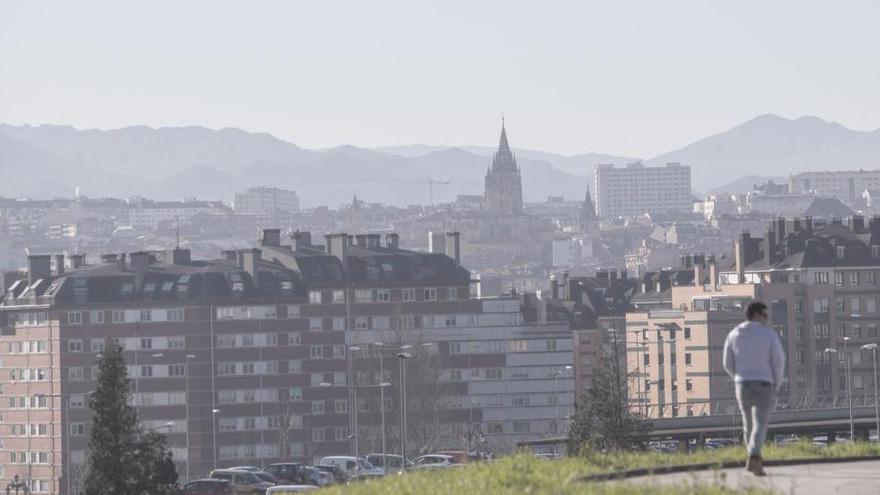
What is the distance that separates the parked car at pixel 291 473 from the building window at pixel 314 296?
61.2 metres

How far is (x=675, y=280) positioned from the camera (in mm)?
197250

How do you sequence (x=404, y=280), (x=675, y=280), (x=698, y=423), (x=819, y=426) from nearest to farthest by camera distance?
(x=819, y=426) → (x=698, y=423) → (x=404, y=280) → (x=675, y=280)

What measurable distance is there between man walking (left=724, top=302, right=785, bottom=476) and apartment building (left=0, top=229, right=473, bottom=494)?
123 metres

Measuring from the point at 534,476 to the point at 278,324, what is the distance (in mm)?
133442

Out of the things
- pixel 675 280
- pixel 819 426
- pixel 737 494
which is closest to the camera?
pixel 737 494

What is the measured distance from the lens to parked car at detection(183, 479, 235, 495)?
286 feet

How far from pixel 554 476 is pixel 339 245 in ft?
459

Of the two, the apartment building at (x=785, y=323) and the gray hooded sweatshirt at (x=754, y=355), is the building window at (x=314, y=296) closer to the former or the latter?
the apartment building at (x=785, y=323)

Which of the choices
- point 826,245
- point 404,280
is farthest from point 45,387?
point 826,245

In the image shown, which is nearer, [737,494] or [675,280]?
[737,494]

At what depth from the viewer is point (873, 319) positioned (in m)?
161

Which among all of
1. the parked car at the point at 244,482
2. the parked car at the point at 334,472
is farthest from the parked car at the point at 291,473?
Result: the parked car at the point at 244,482

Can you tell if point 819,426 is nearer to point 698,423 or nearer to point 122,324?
point 698,423

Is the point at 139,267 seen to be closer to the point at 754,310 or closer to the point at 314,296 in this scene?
the point at 314,296
